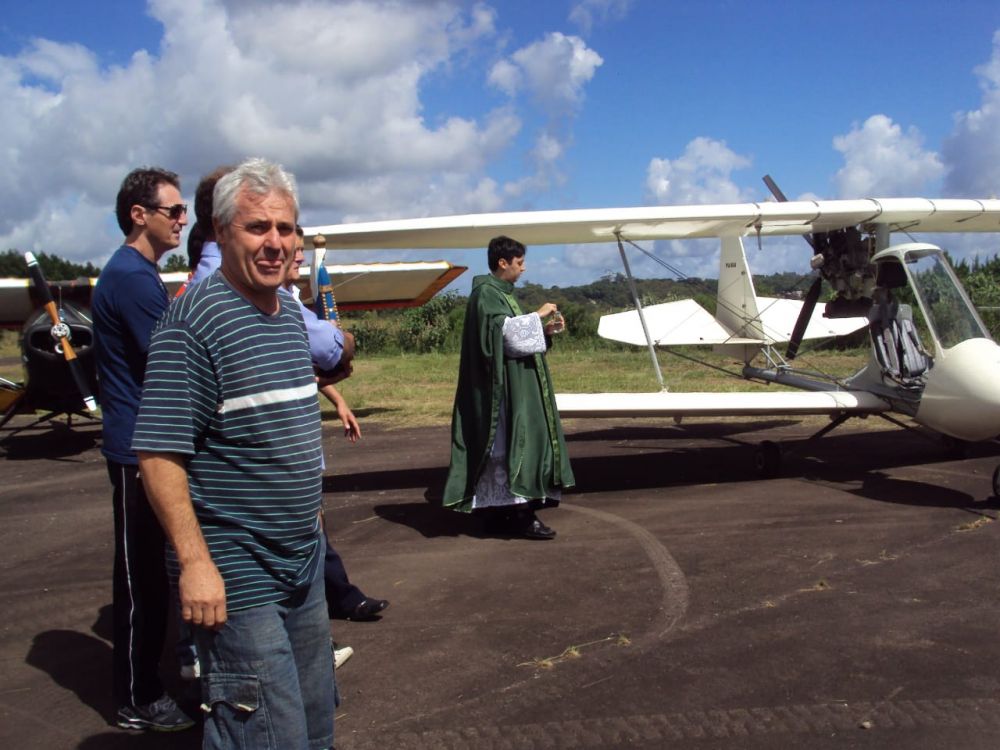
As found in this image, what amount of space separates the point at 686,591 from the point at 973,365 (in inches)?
143

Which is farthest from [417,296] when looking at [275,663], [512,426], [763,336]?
[275,663]

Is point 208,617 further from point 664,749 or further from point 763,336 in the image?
point 763,336

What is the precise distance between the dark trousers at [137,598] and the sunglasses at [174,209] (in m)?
0.99

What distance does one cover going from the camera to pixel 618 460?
363 inches

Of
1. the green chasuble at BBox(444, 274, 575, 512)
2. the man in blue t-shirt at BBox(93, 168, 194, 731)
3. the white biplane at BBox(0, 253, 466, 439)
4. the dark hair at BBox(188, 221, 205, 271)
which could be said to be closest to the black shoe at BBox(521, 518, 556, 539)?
the green chasuble at BBox(444, 274, 575, 512)

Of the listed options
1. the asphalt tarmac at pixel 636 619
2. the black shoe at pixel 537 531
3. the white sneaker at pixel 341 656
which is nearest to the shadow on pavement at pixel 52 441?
the asphalt tarmac at pixel 636 619

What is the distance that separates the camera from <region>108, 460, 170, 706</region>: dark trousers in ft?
10.9

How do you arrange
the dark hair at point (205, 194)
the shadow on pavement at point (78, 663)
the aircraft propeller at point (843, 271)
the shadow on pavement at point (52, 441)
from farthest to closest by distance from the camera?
the shadow on pavement at point (52, 441) < the aircraft propeller at point (843, 271) < the shadow on pavement at point (78, 663) < the dark hair at point (205, 194)

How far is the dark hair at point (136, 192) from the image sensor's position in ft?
10.9

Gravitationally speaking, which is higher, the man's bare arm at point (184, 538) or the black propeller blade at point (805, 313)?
the black propeller blade at point (805, 313)

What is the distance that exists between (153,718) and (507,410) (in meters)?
3.35

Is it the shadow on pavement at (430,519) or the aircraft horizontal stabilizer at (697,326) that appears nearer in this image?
the shadow on pavement at (430,519)

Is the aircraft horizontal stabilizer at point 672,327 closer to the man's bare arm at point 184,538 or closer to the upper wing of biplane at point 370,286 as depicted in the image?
the upper wing of biplane at point 370,286

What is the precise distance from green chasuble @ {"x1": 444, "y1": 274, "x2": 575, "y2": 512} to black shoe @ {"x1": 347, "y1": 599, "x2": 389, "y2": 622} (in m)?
1.63
